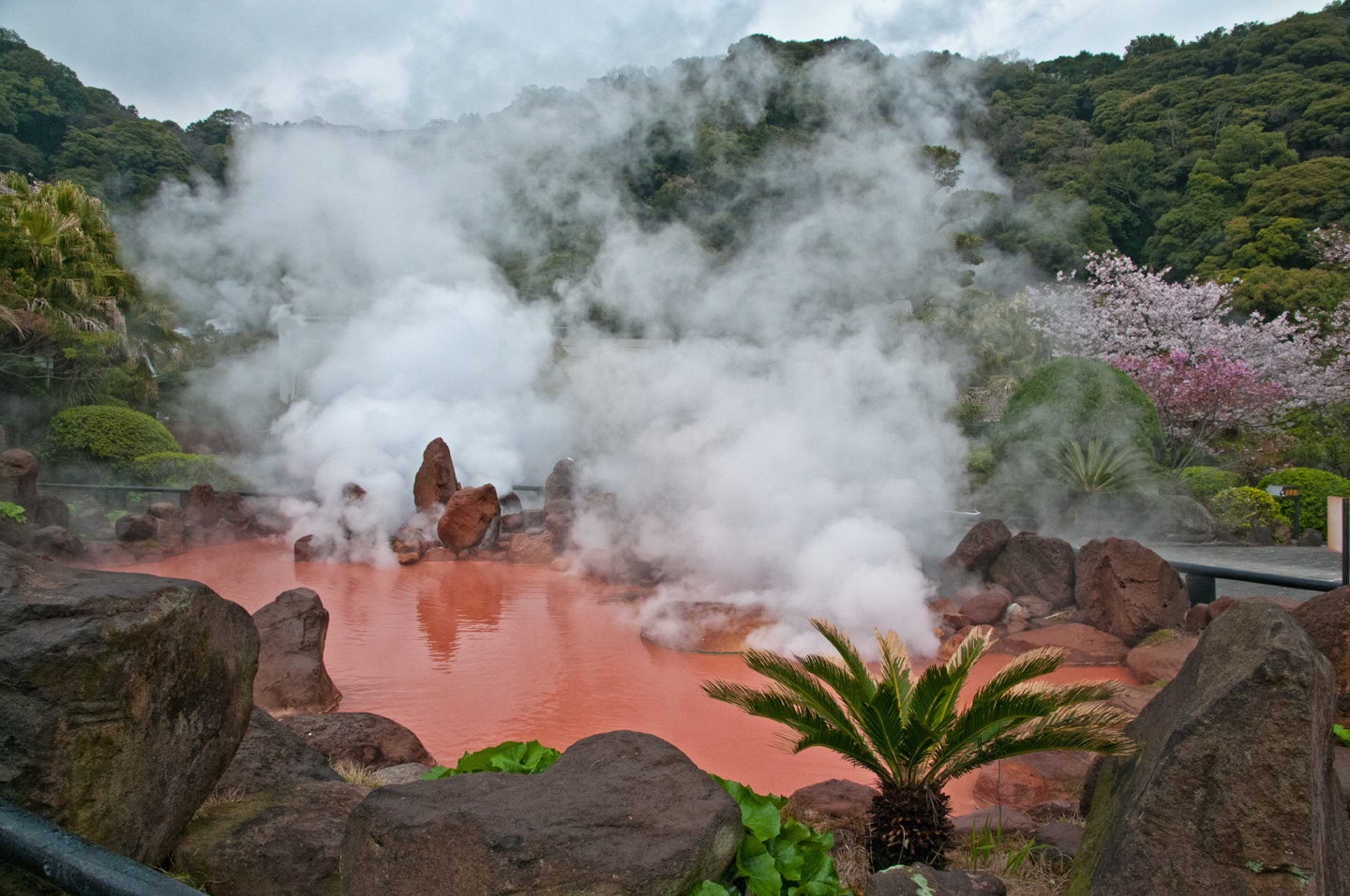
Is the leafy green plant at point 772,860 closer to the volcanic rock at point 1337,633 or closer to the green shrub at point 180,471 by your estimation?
the volcanic rock at point 1337,633

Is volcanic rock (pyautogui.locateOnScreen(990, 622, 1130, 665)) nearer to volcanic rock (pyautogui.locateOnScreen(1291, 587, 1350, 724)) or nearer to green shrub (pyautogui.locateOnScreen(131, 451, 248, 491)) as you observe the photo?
volcanic rock (pyautogui.locateOnScreen(1291, 587, 1350, 724))

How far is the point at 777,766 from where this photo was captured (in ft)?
17.3

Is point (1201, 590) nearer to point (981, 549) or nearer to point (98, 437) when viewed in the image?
point (981, 549)

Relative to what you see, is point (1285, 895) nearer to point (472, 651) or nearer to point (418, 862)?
point (418, 862)

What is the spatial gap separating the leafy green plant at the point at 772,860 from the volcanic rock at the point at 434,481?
12.9 metres

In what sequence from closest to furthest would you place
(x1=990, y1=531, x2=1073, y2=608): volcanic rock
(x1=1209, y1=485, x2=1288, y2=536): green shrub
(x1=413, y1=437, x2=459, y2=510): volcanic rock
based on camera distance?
(x1=990, y1=531, x2=1073, y2=608): volcanic rock < (x1=1209, y1=485, x2=1288, y2=536): green shrub < (x1=413, y1=437, x2=459, y2=510): volcanic rock

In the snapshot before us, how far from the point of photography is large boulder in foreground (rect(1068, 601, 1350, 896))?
2127 mm

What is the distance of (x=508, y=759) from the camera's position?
331 centimetres

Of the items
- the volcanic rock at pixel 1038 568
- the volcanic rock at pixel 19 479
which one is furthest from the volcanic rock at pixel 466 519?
the volcanic rock at pixel 1038 568

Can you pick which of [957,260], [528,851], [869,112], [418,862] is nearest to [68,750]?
[418,862]

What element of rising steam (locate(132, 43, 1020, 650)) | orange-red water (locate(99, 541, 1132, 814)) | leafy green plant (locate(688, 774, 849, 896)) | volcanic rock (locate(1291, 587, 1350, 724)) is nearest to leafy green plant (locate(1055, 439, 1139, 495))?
rising steam (locate(132, 43, 1020, 650))

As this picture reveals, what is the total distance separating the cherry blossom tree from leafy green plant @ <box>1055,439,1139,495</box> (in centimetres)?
461

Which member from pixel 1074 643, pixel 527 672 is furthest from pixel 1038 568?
pixel 527 672

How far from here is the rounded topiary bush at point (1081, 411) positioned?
15.1 meters
